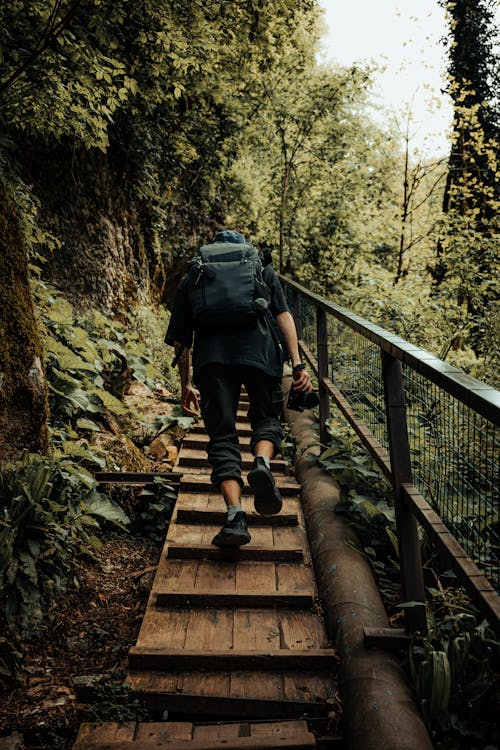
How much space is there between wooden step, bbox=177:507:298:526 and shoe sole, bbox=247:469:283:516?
16.8 inches

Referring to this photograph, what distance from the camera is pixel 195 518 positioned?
11.8ft

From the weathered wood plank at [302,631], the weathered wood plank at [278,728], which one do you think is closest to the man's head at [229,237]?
the weathered wood plank at [302,631]

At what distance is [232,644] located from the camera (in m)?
2.50

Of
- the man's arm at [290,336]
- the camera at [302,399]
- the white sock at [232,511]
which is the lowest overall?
the white sock at [232,511]

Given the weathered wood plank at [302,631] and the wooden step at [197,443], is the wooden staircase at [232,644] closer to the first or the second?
the weathered wood plank at [302,631]

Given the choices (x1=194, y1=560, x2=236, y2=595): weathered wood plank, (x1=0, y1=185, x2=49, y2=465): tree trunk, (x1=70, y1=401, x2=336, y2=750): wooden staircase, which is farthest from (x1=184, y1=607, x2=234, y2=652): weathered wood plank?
(x1=0, y1=185, x2=49, y2=465): tree trunk

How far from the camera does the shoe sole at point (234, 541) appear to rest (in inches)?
120

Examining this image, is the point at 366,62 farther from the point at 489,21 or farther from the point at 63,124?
the point at 63,124

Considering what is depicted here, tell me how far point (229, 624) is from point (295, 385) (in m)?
1.41

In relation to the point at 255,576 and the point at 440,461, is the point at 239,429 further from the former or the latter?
the point at 440,461

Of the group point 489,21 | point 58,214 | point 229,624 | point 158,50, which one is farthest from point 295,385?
point 489,21

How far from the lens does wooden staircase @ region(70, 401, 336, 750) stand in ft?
6.94

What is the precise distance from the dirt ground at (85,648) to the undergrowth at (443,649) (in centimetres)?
116

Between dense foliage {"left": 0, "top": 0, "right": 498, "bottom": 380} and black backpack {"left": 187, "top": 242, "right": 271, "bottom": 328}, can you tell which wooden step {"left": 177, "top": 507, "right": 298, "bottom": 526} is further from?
dense foliage {"left": 0, "top": 0, "right": 498, "bottom": 380}
